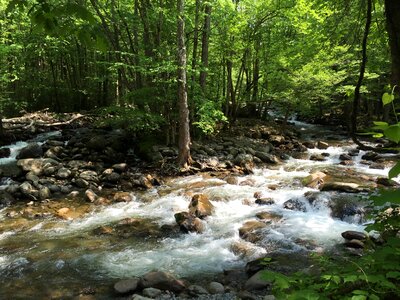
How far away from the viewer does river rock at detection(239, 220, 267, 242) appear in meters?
7.00

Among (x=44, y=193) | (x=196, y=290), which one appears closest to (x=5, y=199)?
(x=44, y=193)

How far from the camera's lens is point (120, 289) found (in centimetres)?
517

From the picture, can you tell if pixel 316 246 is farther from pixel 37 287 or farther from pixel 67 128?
pixel 67 128

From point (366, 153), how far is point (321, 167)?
3.25m

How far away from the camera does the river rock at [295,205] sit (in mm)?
8555

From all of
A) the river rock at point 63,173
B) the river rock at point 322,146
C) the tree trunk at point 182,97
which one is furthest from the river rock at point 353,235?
the river rock at point 322,146

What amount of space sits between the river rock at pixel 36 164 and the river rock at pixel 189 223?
6057 millimetres

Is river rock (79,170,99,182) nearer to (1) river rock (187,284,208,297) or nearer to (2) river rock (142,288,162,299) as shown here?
(2) river rock (142,288,162,299)

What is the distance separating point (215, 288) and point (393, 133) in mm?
4418

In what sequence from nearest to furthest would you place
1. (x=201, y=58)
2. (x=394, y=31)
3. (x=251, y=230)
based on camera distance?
(x=394, y=31)
(x=251, y=230)
(x=201, y=58)

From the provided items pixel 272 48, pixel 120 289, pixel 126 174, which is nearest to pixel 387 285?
pixel 120 289

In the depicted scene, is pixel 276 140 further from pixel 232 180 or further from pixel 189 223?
pixel 189 223

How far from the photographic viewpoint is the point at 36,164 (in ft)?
38.9

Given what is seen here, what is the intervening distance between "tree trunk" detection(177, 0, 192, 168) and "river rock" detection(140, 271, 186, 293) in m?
6.72
